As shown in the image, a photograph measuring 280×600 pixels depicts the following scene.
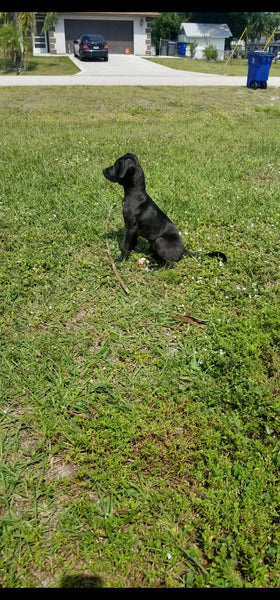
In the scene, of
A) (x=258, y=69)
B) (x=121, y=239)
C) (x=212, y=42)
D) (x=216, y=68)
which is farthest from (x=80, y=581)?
(x=212, y=42)

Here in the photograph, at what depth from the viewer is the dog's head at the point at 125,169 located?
414 centimetres

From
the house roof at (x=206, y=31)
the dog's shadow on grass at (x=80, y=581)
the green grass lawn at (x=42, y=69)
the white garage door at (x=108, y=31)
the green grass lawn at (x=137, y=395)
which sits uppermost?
the house roof at (x=206, y=31)

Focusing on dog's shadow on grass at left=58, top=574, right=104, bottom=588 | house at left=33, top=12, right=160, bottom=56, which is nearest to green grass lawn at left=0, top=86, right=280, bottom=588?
dog's shadow on grass at left=58, top=574, right=104, bottom=588

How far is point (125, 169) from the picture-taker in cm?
414

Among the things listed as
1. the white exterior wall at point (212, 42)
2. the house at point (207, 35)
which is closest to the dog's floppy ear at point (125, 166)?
the white exterior wall at point (212, 42)

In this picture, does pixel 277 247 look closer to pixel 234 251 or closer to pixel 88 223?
pixel 234 251

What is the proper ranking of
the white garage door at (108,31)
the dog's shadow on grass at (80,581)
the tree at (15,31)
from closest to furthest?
the dog's shadow on grass at (80,581), the tree at (15,31), the white garage door at (108,31)

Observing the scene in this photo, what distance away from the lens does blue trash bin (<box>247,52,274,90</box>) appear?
16703 millimetres

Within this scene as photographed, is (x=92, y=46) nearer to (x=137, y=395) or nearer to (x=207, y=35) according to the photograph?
(x=207, y=35)

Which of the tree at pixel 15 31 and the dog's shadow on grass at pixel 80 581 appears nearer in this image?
the dog's shadow on grass at pixel 80 581

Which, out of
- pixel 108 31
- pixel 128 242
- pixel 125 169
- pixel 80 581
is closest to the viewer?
pixel 80 581

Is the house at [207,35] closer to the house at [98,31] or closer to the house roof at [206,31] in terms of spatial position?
the house roof at [206,31]

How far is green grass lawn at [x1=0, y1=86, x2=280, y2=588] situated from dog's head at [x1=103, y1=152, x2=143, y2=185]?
1.02 m

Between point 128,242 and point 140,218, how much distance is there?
1.09ft
